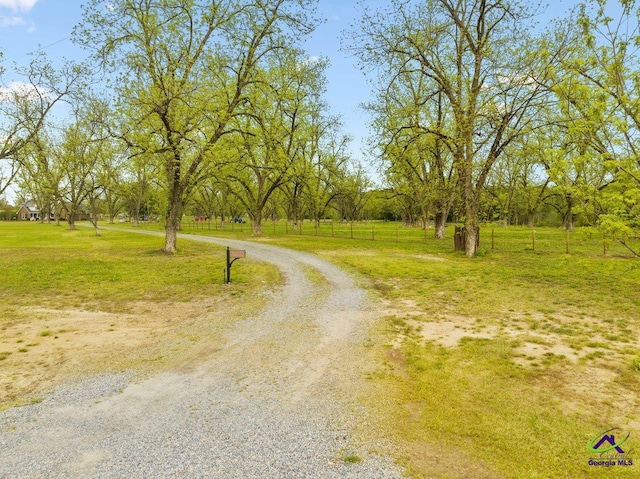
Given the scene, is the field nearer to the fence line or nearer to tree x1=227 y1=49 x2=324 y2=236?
the fence line

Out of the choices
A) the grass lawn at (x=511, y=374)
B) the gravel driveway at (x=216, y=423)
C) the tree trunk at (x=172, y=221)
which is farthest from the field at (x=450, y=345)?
the tree trunk at (x=172, y=221)

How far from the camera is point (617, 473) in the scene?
330cm

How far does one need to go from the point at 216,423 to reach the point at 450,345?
14.3ft

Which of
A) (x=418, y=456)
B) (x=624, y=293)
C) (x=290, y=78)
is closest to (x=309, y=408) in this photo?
(x=418, y=456)

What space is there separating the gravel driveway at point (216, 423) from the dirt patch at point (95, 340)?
52cm

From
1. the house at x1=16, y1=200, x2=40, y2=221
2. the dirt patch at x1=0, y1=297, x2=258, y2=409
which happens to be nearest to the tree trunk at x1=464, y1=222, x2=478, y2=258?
the dirt patch at x1=0, y1=297, x2=258, y2=409

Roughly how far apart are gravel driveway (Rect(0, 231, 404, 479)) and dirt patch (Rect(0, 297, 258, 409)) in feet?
1.69

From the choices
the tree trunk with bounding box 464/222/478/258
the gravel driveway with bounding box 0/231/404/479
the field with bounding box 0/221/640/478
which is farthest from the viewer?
the tree trunk with bounding box 464/222/478/258

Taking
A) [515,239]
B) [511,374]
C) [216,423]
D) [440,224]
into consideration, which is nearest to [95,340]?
[216,423]

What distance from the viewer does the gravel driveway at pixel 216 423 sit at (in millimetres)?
3457

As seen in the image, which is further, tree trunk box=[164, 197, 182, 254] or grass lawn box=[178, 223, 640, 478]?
tree trunk box=[164, 197, 182, 254]

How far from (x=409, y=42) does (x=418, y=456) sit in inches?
741

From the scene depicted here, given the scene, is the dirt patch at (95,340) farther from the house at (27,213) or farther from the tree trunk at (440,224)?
the house at (27,213)

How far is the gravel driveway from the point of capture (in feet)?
11.3
